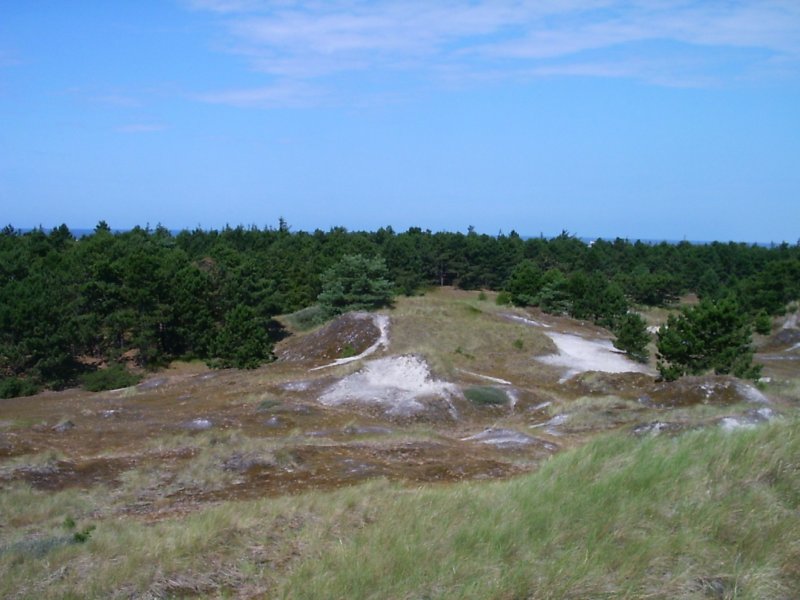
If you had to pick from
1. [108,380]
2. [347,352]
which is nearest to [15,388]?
[108,380]

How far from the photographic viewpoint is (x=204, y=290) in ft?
189

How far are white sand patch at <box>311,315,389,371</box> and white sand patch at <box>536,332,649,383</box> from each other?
29.2ft

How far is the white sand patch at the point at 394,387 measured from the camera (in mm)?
29578

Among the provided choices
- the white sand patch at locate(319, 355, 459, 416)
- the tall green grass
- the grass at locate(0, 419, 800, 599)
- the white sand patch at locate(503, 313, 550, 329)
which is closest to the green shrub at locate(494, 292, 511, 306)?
the white sand patch at locate(503, 313, 550, 329)

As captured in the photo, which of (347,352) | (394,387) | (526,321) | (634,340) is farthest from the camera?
(526,321)

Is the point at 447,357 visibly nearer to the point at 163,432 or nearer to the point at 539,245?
the point at 163,432

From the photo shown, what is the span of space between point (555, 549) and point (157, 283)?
52.2 metres

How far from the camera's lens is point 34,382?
46625 millimetres

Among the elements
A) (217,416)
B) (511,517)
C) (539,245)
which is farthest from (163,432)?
(539,245)

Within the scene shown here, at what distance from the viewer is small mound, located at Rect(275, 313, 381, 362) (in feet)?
139

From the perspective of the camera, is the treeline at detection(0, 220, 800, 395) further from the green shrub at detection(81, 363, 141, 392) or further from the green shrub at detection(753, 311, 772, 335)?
the green shrub at detection(753, 311, 772, 335)

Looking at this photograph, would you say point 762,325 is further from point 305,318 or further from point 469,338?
point 305,318

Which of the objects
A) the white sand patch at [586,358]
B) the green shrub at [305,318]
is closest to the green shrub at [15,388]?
the green shrub at [305,318]

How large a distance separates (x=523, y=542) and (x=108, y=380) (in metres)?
44.8
